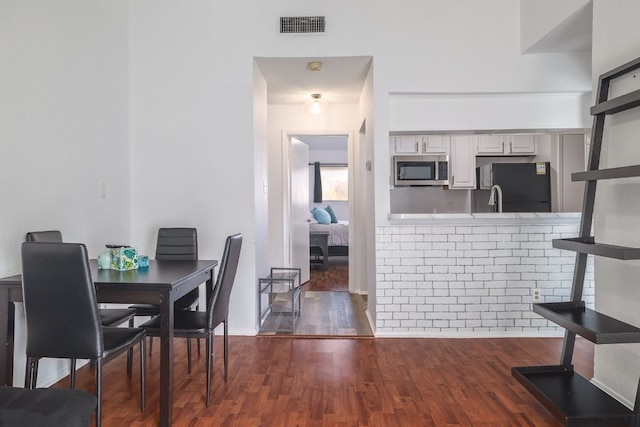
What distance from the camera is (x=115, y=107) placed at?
3.14 meters

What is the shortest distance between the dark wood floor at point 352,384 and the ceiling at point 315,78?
2.48 metres

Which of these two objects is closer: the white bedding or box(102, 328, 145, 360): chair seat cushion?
box(102, 328, 145, 360): chair seat cushion

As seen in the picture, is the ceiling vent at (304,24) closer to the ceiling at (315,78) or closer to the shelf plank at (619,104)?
the ceiling at (315,78)

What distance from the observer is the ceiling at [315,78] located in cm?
344

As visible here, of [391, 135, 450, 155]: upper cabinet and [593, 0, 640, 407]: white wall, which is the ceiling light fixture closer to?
[391, 135, 450, 155]: upper cabinet

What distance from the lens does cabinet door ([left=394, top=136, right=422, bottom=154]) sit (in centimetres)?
435

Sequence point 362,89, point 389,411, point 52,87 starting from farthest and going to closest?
1. point 362,89
2. point 52,87
3. point 389,411

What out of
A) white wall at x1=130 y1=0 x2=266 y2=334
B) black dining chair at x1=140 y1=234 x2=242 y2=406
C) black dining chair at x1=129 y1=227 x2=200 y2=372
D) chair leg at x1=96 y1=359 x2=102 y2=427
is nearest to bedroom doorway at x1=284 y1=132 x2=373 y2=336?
white wall at x1=130 y1=0 x2=266 y2=334

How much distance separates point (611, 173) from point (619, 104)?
13.6 inches

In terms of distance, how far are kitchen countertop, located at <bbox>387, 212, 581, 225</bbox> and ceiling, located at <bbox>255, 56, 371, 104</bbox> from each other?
1474 mm

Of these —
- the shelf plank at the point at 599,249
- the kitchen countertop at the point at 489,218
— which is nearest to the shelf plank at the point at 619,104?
the shelf plank at the point at 599,249

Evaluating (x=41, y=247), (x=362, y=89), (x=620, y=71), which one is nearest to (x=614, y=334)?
(x=620, y=71)

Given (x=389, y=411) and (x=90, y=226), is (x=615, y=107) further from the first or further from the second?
(x=90, y=226)

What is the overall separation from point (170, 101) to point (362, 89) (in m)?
2.02
